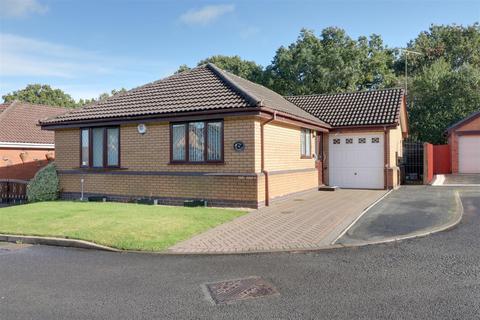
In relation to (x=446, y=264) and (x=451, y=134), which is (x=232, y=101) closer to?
(x=446, y=264)

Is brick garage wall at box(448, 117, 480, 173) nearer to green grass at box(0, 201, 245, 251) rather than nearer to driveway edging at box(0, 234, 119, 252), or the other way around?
green grass at box(0, 201, 245, 251)

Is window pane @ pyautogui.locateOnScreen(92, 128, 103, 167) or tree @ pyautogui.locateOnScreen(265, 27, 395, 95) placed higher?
tree @ pyautogui.locateOnScreen(265, 27, 395, 95)

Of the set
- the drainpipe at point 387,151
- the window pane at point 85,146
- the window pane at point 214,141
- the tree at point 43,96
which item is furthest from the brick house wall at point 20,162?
the tree at point 43,96

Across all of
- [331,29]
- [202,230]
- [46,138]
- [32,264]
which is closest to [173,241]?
[202,230]

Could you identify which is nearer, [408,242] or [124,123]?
[408,242]

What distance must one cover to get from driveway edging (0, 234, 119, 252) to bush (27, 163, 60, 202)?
6729 mm

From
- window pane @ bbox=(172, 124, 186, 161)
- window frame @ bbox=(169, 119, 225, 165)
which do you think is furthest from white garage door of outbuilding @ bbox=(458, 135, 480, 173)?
window pane @ bbox=(172, 124, 186, 161)

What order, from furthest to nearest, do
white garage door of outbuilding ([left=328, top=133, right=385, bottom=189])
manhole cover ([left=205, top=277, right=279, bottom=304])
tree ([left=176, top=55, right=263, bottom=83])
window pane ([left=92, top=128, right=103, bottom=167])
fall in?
tree ([left=176, top=55, right=263, bottom=83])
white garage door of outbuilding ([left=328, top=133, right=385, bottom=189])
window pane ([left=92, top=128, right=103, bottom=167])
manhole cover ([left=205, top=277, right=279, bottom=304])

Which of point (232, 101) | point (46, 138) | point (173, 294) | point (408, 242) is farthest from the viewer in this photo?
point (46, 138)

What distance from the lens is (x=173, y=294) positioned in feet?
17.8

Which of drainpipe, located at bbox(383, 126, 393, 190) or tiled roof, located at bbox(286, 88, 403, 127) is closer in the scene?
drainpipe, located at bbox(383, 126, 393, 190)

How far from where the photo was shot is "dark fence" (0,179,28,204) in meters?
16.5

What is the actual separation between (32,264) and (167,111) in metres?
7.48

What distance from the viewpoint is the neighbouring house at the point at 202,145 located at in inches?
511
